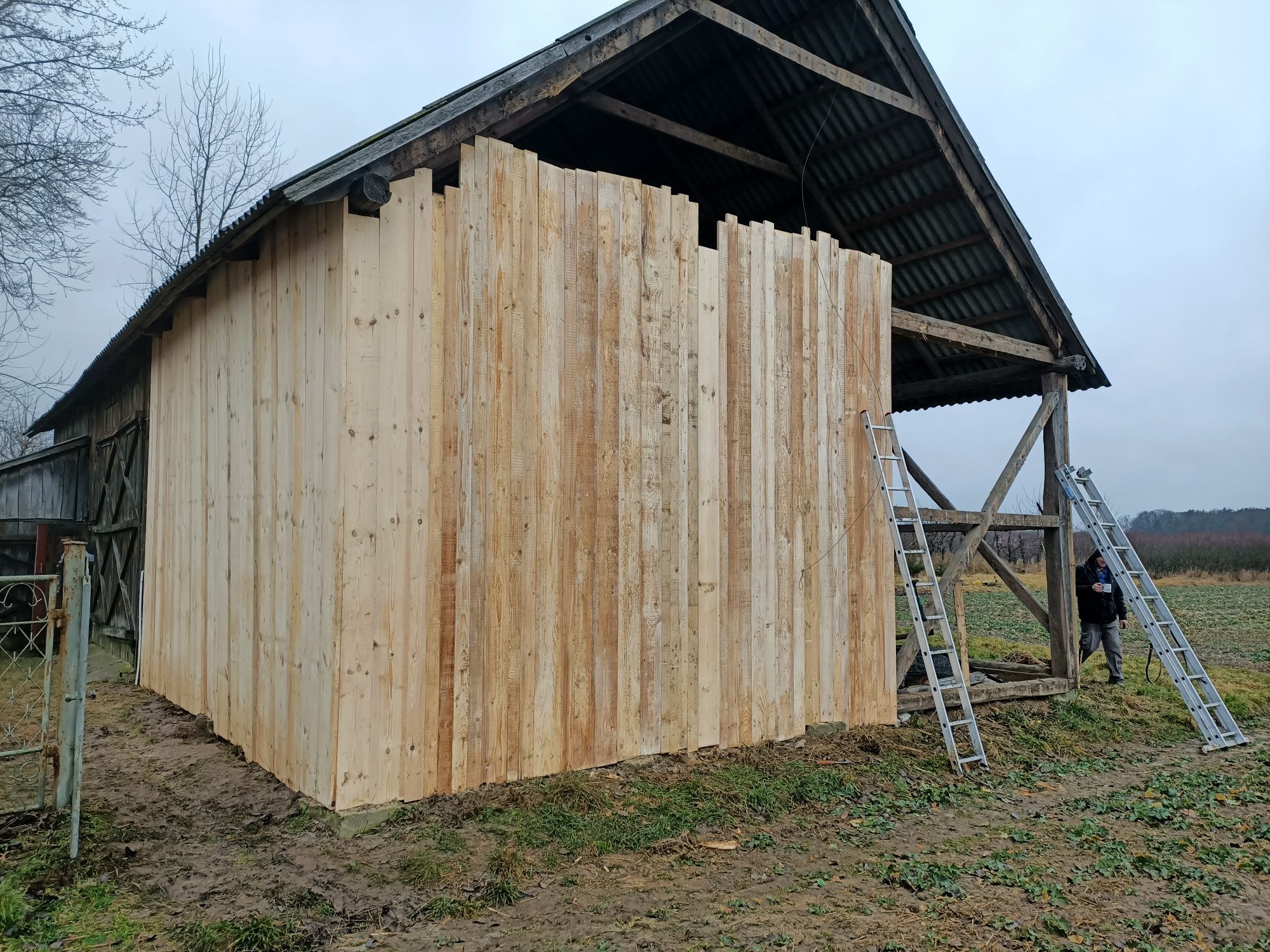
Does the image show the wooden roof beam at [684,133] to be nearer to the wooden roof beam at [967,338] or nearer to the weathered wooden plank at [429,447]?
the wooden roof beam at [967,338]

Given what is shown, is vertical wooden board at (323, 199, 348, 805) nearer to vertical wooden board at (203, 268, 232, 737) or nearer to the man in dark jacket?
vertical wooden board at (203, 268, 232, 737)

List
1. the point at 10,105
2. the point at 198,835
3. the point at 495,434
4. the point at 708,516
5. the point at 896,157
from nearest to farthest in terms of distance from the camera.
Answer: the point at 198,835, the point at 495,434, the point at 708,516, the point at 896,157, the point at 10,105

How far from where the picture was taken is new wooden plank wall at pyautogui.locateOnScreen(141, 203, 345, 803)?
580 centimetres

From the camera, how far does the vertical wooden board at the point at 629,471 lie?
689cm

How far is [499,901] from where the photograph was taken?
188 inches

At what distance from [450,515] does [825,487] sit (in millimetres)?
3873

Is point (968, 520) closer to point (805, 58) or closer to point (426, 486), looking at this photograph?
point (805, 58)

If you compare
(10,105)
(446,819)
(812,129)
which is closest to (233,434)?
(446,819)

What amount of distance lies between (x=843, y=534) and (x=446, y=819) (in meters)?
4.58

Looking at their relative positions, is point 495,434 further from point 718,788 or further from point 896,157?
point 896,157

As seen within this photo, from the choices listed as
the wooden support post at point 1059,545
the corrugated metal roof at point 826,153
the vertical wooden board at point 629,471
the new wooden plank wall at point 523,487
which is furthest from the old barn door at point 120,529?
the wooden support post at point 1059,545

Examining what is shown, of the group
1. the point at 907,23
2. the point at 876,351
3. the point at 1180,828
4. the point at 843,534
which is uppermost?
the point at 907,23

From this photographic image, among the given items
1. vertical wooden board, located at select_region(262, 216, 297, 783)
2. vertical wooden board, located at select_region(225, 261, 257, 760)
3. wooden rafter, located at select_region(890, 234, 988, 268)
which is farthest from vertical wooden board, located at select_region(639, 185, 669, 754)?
wooden rafter, located at select_region(890, 234, 988, 268)

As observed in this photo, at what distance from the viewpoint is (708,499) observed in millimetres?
7488
